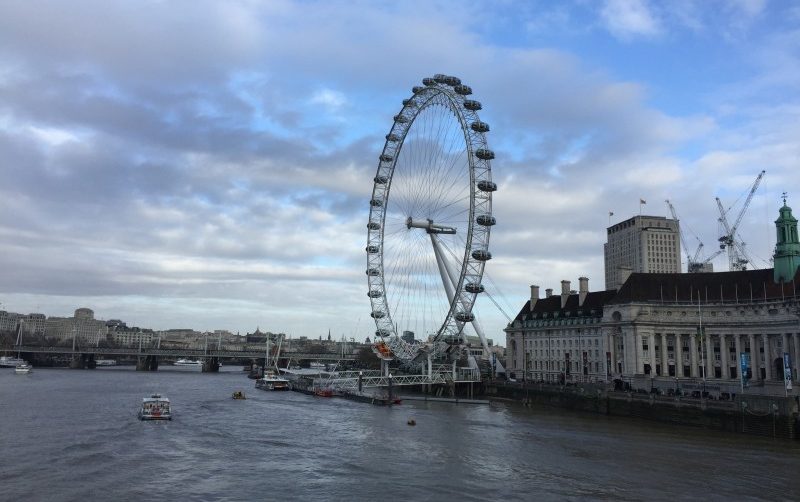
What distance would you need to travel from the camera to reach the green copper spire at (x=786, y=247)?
7219cm

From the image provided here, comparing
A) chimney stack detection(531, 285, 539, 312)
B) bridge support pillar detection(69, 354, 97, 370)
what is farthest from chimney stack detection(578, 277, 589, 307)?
bridge support pillar detection(69, 354, 97, 370)

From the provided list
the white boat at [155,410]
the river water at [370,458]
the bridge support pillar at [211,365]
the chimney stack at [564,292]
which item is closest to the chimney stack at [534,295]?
the chimney stack at [564,292]

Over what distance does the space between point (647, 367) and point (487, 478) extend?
52826mm

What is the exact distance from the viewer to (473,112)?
71.3 m

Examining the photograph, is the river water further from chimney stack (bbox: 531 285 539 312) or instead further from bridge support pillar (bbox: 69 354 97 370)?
bridge support pillar (bbox: 69 354 97 370)

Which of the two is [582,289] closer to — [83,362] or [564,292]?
[564,292]

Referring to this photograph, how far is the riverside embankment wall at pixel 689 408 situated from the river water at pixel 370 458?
1.84 meters

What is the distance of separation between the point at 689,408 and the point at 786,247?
29.1 metres

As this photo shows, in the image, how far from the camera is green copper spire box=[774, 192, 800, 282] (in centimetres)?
7219

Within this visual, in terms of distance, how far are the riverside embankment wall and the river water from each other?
6.02 ft

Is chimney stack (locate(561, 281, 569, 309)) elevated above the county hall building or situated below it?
above

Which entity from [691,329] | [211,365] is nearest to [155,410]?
[691,329]

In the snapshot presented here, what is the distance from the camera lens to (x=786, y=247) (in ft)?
239

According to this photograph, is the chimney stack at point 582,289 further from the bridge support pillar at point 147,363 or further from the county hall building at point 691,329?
the bridge support pillar at point 147,363
